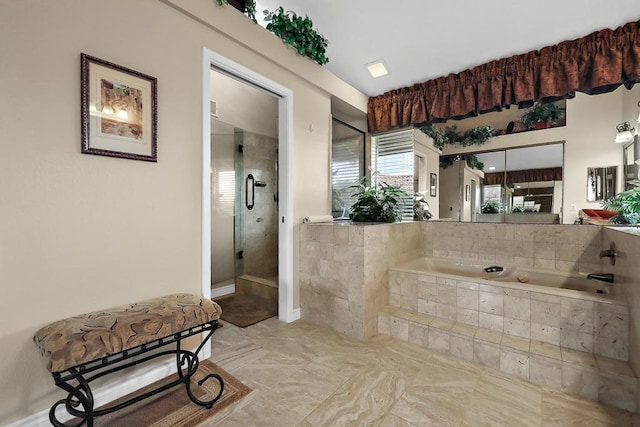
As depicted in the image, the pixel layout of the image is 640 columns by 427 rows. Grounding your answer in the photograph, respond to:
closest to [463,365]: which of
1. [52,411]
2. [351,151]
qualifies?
[52,411]

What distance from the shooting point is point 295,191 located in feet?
8.79

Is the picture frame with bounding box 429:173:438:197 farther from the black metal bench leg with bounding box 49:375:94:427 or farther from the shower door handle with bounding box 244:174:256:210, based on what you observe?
the black metal bench leg with bounding box 49:375:94:427

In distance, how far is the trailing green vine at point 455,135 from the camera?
288 centimetres

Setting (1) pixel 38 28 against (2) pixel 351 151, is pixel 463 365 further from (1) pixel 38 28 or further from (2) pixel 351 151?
(1) pixel 38 28

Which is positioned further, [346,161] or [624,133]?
[346,161]

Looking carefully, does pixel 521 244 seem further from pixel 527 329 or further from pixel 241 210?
pixel 241 210

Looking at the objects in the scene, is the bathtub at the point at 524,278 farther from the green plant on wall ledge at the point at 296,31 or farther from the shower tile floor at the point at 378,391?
the green plant on wall ledge at the point at 296,31

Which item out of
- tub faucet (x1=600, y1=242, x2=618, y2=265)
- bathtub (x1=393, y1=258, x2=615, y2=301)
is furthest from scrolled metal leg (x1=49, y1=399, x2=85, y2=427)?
tub faucet (x1=600, y1=242, x2=618, y2=265)

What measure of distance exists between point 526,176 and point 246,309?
3.11 meters

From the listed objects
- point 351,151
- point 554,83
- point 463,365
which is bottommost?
point 463,365

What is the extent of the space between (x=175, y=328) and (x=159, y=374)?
0.64 metres

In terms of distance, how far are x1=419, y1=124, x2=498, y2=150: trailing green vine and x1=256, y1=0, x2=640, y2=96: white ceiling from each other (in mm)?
568

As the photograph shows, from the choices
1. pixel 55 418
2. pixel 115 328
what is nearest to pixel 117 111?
pixel 115 328

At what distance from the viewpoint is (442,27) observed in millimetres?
2475
